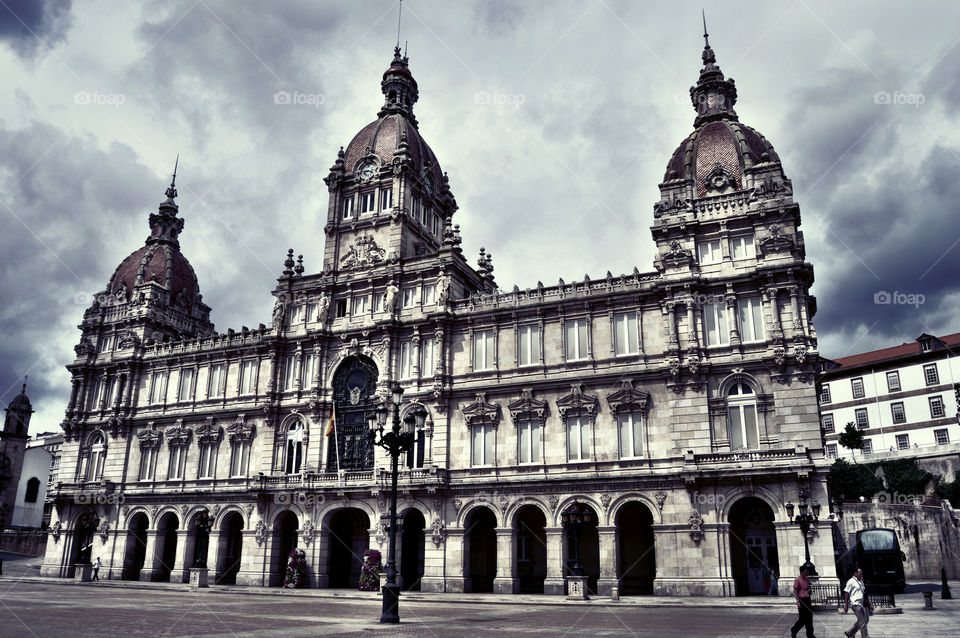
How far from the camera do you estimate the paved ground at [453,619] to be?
17.9 meters

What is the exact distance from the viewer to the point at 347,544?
47.7m

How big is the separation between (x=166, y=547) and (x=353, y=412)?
1950 centimetres

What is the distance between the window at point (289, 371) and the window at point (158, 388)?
11.8m

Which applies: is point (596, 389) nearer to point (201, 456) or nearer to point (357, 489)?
point (357, 489)

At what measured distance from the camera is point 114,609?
78.5ft

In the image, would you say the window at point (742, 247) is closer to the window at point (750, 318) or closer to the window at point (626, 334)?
the window at point (750, 318)

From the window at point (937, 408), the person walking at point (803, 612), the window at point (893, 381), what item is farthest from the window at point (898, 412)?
the person walking at point (803, 612)

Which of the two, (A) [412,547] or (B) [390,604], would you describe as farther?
(A) [412,547]

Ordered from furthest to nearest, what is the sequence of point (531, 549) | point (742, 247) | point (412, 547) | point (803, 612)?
1. point (412, 547)
2. point (531, 549)
3. point (742, 247)
4. point (803, 612)

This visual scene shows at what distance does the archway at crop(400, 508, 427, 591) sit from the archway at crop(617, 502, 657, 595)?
12.3 m

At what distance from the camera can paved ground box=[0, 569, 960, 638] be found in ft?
58.9

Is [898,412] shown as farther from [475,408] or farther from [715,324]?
[475,408]

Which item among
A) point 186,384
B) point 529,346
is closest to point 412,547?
point 529,346

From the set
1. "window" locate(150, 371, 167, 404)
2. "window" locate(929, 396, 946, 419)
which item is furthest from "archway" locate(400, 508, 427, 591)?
"window" locate(929, 396, 946, 419)
